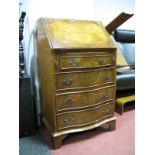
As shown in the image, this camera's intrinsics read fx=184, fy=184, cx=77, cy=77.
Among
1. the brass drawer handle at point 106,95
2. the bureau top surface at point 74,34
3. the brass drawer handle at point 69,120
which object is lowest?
the brass drawer handle at point 69,120

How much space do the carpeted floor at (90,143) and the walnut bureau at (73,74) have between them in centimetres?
12

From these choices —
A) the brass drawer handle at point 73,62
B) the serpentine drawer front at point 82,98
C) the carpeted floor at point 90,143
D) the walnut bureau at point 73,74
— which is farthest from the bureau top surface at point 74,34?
the carpeted floor at point 90,143

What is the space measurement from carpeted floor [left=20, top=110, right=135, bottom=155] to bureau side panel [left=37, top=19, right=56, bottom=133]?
7.1 inches

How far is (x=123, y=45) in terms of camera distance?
3.21 meters

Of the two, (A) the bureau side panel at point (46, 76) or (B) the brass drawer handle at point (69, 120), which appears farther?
(B) the brass drawer handle at point (69, 120)

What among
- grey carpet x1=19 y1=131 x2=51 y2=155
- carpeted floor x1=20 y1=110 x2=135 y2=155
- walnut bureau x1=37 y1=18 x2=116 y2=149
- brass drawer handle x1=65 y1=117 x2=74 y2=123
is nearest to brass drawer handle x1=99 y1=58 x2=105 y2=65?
walnut bureau x1=37 y1=18 x2=116 y2=149

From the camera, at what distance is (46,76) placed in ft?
5.65

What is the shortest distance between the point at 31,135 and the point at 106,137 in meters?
0.78

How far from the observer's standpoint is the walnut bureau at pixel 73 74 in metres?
1.59

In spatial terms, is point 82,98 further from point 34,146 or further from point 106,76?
point 34,146

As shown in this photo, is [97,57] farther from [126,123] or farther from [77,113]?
[126,123]

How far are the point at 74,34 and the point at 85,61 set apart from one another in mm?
289

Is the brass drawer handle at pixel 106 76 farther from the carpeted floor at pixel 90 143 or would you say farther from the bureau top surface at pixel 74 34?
the carpeted floor at pixel 90 143
